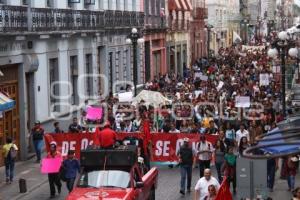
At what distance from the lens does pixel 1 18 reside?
2223 cm

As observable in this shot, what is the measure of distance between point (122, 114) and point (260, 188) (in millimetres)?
12652

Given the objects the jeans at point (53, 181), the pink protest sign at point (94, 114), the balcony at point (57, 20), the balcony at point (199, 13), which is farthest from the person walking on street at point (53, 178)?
the balcony at point (199, 13)

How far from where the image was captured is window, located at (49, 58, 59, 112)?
28.5 meters

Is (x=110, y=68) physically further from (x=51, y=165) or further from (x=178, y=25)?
(x=178, y=25)

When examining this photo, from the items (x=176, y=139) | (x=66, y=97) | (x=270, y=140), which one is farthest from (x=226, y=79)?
(x=270, y=140)

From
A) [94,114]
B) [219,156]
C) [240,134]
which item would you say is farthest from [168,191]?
[94,114]

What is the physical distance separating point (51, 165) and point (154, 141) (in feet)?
14.9

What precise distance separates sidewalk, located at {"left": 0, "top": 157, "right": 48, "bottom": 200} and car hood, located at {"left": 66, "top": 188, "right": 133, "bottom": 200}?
4988 mm

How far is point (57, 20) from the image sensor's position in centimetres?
2784

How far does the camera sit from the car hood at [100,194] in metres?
13.6

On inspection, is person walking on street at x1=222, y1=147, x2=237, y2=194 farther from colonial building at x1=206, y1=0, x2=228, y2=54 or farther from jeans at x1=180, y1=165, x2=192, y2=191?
colonial building at x1=206, y1=0, x2=228, y2=54

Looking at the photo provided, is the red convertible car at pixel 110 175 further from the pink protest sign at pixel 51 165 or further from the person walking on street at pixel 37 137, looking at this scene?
the person walking on street at pixel 37 137

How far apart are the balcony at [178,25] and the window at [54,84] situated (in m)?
29.9

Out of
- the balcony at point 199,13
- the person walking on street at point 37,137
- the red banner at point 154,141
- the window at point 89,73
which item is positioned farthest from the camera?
the balcony at point 199,13
